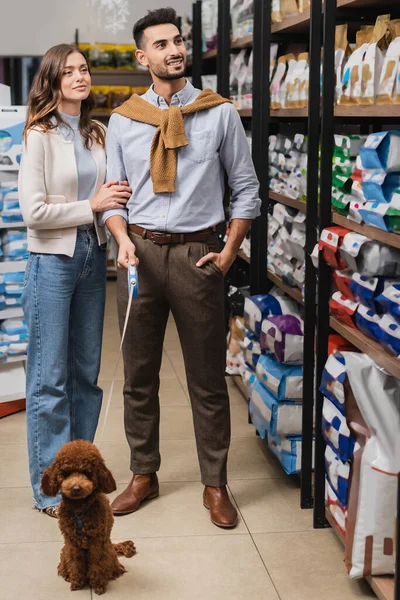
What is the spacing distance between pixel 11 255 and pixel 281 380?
5.33 feet

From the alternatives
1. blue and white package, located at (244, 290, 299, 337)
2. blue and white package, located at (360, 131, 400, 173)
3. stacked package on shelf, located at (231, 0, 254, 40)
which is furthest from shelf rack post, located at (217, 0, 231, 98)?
blue and white package, located at (360, 131, 400, 173)

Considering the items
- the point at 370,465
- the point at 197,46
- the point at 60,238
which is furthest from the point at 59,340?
the point at 197,46

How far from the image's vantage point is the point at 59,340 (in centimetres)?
312

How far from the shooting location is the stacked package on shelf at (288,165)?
3.47 meters

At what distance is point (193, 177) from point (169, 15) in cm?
54

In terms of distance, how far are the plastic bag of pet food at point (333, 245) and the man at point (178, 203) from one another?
0.99 feet

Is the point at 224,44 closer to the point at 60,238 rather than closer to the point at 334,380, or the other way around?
the point at 60,238

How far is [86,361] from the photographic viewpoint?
3.30 meters

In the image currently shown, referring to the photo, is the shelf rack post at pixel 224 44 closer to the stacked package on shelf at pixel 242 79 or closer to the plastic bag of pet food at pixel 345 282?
the stacked package on shelf at pixel 242 79

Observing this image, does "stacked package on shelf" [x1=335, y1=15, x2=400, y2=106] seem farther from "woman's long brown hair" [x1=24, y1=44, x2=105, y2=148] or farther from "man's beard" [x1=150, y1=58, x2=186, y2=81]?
"woman's long brown hair" [x1=24, y1=44, x2=105, y2=148]

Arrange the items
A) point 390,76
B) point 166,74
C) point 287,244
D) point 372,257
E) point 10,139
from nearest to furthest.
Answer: point 390,76 → point 372,257 → point 166,74 → point 287,244 → point 10,139

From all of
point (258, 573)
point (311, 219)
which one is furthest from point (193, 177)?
point (258, 573)

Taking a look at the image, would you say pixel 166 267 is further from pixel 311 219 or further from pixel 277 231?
pixel 277 231

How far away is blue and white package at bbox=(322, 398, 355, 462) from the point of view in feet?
8.99
